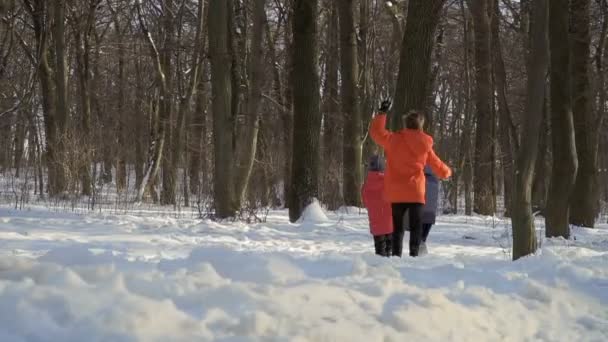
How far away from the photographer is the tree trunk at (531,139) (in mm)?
Answer: 6895

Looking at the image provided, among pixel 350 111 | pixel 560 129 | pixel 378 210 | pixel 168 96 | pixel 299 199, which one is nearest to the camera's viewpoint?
pixel 378 210

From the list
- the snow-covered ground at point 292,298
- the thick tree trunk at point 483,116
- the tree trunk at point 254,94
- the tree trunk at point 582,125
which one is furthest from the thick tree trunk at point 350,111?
the snow-covered ground at point 292,298

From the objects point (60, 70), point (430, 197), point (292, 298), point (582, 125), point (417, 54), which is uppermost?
point (60, 70)

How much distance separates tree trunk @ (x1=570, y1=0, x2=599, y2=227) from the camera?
41.5 ft

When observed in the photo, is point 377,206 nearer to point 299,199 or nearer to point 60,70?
point 299,199

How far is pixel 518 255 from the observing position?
6.95m

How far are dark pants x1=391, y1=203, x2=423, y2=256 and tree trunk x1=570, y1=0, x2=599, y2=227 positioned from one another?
7.01 m

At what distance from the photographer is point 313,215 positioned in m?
11.1

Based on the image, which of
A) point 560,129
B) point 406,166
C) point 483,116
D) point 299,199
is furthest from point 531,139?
point 483,116

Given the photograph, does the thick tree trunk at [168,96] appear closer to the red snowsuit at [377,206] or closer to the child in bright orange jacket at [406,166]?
the red snowsuit at [377,206]

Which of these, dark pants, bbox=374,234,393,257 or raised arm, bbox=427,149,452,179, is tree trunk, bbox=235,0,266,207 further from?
raised arm, bbox=427,149,452,179

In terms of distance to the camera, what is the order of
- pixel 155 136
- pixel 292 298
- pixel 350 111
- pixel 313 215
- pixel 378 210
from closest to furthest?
1. pixel 292 298
2. pixel 378 210
3. pixel 313 215
4. pixel 350 111
5. pixel 155 136

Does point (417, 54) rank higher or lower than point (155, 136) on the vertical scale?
higher

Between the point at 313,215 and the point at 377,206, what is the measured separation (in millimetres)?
3877
